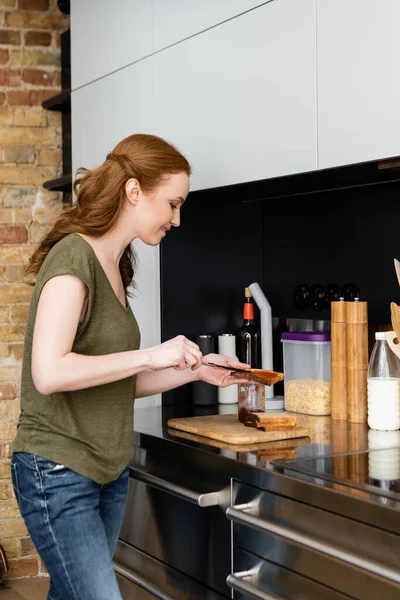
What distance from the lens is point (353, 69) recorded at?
213cm

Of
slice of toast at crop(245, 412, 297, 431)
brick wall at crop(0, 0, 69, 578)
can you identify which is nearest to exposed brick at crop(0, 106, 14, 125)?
brick wall at crop(0, 0, 69, 578)

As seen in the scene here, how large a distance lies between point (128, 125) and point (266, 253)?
656mm

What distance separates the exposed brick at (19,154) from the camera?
3723 millimetres

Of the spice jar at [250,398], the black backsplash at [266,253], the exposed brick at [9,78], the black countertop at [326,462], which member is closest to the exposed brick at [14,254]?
the exposed brick at [9,78]

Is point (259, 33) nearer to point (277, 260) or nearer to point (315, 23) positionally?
point (315, 23)

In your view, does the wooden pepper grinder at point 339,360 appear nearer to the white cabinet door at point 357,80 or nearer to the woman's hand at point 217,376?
the woman's hand at point 217,376

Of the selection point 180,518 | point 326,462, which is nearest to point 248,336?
point 180,518

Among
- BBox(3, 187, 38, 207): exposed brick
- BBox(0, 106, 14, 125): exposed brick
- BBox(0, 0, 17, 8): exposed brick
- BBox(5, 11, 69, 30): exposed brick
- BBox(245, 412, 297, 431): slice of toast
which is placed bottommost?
BBox(245, 412, 297, 431): slice of toast

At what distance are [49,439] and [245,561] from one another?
0.58 m

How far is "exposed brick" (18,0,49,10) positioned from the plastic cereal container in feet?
6.19

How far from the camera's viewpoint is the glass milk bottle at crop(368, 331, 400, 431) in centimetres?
232

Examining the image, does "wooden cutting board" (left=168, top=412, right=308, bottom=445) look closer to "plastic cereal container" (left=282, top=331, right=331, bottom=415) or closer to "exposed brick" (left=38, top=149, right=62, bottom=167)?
"plastic cereal container" (left=282, top=331, right=331, bottom=415)

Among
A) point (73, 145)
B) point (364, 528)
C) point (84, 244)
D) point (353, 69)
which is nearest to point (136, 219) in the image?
point (84, 244)

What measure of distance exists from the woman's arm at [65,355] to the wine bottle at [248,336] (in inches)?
41.9
